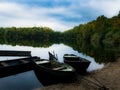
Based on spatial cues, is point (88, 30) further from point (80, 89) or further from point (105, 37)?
point (80, 89)

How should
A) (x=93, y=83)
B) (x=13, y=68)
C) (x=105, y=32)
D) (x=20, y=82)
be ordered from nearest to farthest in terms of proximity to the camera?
(x=93, y=83) < (x=20, y=82) < (x=13, y=68) < (x=105, y=32)

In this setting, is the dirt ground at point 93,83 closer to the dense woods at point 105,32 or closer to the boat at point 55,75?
the boat at point 55,75

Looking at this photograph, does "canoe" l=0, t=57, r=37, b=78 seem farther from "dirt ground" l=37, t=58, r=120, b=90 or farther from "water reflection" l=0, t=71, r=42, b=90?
"dirt ground" l=37, t=58, r=120, b=90

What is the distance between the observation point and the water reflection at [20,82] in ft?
82.6

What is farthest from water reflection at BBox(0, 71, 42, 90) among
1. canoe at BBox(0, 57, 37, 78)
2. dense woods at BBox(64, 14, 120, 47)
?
dense woods at BBox(64, 14, 120, 47)

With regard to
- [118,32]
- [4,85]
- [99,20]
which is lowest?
[4,85]

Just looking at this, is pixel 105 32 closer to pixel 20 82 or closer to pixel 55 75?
pixel 20 82

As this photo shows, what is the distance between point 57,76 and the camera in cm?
2433

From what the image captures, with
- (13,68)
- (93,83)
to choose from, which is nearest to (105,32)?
(13,68)

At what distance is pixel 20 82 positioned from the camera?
27.4 meters

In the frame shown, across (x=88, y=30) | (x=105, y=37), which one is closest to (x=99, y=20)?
(x=88, y=30)

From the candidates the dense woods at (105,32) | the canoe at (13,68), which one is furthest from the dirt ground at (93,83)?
the dense woods at (105,32)

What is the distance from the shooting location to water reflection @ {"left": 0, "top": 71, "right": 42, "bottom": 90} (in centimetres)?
2517

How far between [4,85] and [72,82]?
743 cm
